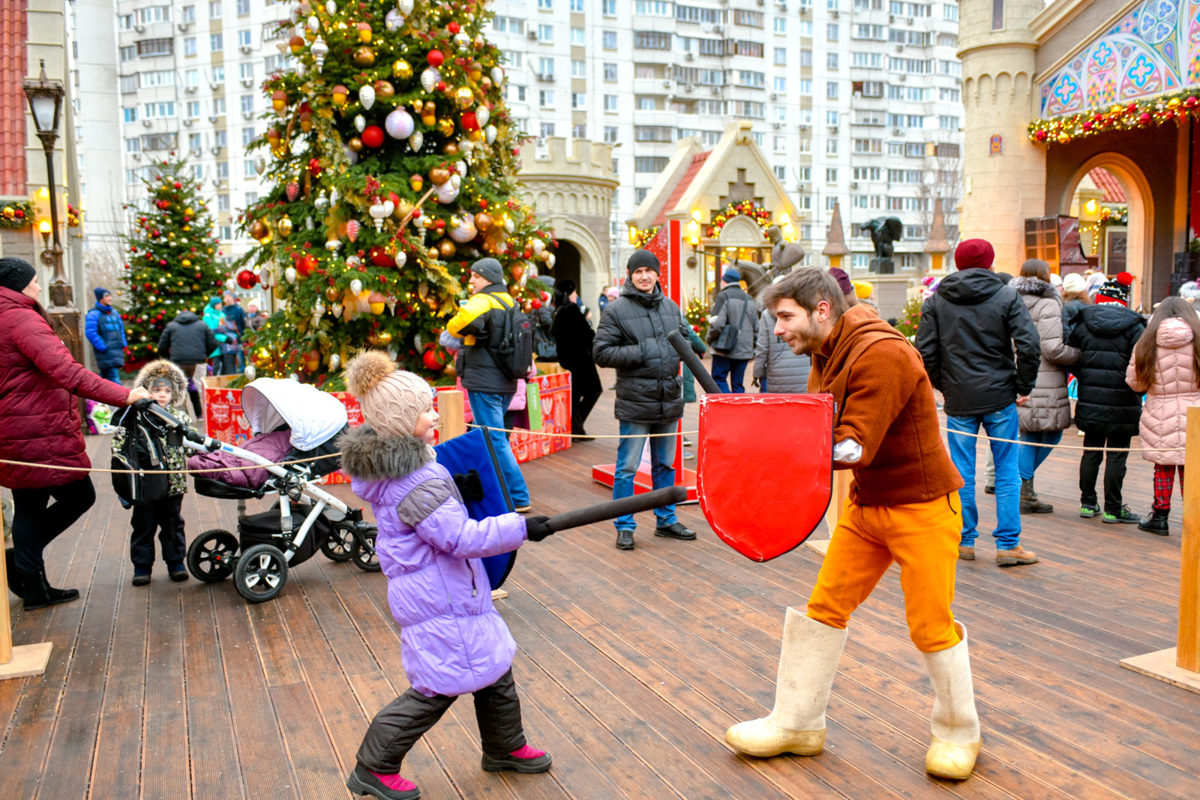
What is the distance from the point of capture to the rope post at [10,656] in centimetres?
407

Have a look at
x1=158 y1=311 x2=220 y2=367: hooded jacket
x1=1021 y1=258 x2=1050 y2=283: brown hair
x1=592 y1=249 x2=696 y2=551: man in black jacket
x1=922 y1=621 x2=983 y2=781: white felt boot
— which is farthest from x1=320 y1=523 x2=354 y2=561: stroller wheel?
x1=158 y1=311 x2=220 y2=367: hooded jacket

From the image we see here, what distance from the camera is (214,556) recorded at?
5375 mm

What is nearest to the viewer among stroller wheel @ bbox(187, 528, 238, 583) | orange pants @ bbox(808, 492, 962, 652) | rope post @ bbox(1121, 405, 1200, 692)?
orange pants @ bbox(808, 492, 962, 652)

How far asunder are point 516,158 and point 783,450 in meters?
7.97

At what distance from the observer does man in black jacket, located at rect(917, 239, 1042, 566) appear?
523 cm

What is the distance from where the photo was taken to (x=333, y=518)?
5520 millimetres

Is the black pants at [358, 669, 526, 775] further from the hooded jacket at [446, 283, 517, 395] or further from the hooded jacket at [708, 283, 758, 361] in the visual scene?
the hooded jacket at [708, 283, 758, 361]

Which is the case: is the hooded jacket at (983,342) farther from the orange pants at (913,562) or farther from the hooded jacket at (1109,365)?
the orange pants at (913,562)

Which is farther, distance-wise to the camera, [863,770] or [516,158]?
[516,158]

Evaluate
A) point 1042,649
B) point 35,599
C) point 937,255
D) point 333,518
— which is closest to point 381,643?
point 333,518

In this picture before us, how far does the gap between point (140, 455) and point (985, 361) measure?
4.80m

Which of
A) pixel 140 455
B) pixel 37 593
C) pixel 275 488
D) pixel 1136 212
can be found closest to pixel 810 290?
pixel 275 488

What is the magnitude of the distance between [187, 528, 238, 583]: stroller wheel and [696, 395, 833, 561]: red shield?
12.0 ft

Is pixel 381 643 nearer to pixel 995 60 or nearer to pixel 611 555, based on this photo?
pixel 611 555
